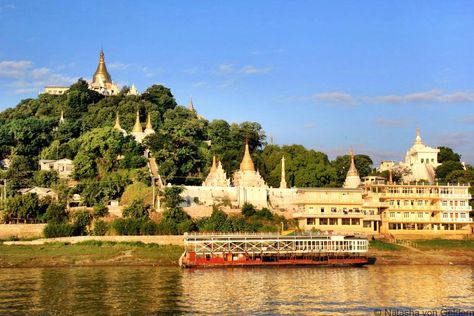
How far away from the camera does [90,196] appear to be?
78438 millimetres

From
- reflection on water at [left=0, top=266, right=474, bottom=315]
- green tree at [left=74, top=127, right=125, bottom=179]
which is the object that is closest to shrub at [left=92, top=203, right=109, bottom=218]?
green tree at [left=74, top=127, right=125, bottom=179]

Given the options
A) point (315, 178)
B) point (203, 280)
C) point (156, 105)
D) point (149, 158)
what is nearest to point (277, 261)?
point (203, 280)

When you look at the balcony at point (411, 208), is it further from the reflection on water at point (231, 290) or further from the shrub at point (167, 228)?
the shrub at point (167, 228)

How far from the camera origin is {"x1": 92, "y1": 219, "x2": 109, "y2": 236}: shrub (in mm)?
71625

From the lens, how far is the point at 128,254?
6488 centimetres

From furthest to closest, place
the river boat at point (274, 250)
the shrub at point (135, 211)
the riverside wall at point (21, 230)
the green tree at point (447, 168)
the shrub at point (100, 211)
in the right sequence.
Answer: the green tree at point (447, 168)
the shrub at point (100, 211)
the shrub at point (135, 211)
the riverside wall at point (21, 230)
the river boat at point (274, 250)

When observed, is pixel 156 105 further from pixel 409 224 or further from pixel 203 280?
pixel 203 280

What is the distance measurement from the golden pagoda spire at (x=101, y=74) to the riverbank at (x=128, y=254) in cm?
9740

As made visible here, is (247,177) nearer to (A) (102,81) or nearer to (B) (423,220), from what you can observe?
(B) (423,220)

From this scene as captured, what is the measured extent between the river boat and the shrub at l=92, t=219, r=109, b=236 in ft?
36.1

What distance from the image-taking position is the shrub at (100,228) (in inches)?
2820

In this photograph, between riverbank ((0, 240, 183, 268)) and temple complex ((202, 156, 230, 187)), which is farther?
temple complex ((202, 156, 230, 187))

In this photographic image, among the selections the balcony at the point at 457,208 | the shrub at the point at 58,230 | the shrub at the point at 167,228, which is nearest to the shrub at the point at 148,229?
the shrub at the point at 167,228

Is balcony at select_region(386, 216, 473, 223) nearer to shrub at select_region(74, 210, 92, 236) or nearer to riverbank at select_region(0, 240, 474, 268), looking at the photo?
riverbank at select_region(0, 240, 474, 268)
